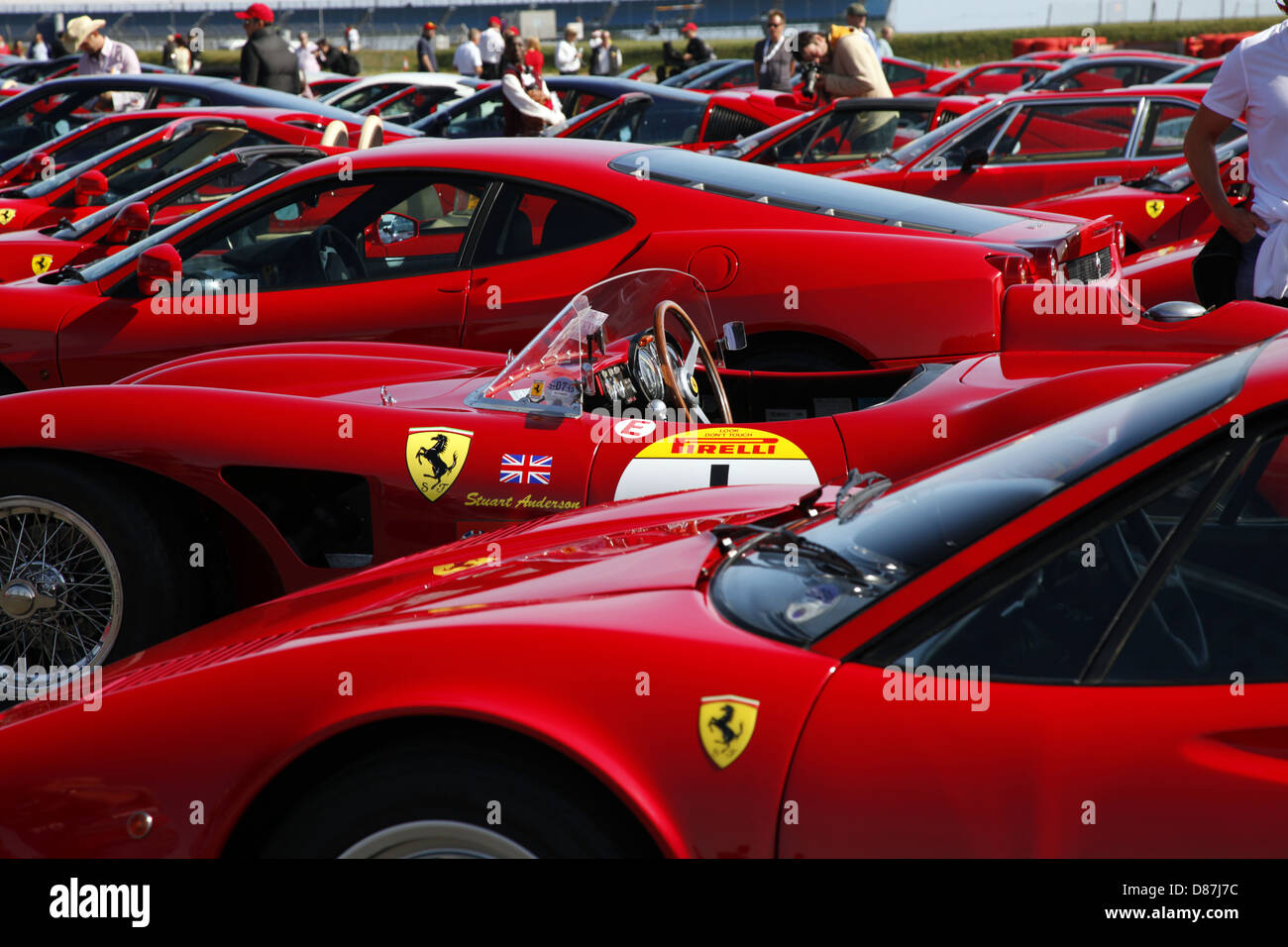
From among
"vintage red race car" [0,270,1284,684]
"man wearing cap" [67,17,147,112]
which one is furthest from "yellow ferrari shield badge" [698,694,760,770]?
"man wearing cap" [67,17,147,112]

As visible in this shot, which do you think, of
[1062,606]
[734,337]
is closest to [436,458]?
[734,337]

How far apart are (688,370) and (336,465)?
1045 mm

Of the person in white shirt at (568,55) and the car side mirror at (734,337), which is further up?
Answer: the person in white shirt at (568,55)

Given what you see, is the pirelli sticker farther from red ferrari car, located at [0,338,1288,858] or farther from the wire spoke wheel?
the wire spoke wheel

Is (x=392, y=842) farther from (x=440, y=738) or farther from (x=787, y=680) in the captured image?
(x=787, y=680)

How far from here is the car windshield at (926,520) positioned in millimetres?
2002

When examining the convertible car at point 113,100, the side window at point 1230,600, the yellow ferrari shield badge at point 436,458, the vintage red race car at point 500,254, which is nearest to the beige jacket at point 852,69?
the convertible car at point 113,100

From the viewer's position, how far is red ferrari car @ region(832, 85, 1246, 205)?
9.00 m

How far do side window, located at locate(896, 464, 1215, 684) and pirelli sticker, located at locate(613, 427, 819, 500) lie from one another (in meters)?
1.45

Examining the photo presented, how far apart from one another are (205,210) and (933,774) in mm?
4779

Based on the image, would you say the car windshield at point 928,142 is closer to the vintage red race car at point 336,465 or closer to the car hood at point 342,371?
the car hood at point 342,371

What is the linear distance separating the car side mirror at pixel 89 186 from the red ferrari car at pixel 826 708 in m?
6.85

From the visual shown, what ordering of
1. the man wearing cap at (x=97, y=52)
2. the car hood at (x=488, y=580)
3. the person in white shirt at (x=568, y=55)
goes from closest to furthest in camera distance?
the car hood at (x=488, y=580) < the man wearing cap at (x=97, y=52) < the person in white shirt at (x=568, y=55)

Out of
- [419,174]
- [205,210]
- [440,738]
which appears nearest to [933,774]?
[440,738]
